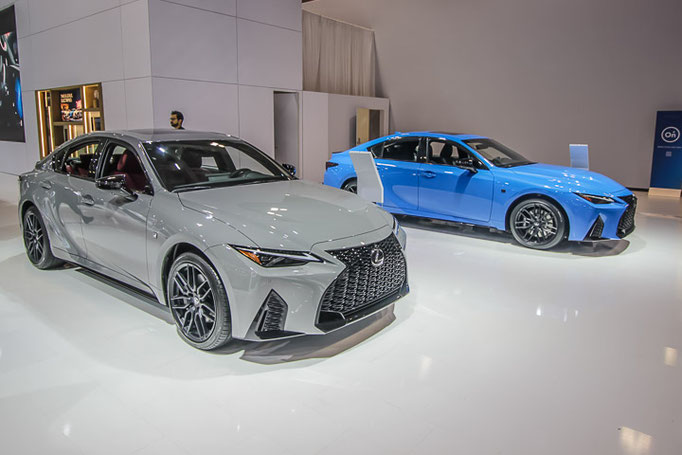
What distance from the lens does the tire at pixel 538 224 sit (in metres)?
5.31

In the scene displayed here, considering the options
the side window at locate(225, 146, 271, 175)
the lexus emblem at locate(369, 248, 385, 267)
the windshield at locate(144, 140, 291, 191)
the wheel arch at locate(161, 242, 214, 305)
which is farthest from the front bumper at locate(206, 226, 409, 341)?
the side window at locate(225, 146, 271, 175)

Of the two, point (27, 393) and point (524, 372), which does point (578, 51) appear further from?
point (27, 393)

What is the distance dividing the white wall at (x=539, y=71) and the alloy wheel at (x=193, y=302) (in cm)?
1058

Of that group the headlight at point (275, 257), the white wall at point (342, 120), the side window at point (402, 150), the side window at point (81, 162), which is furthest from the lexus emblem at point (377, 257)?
the white wall at point (342, 120)

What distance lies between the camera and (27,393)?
99.8 inches

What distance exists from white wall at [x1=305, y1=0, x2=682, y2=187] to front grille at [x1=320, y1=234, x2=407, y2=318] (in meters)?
9.66

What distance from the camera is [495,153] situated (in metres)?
6.22

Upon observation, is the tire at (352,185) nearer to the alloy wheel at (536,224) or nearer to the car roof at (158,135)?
the alloy wheel at (536,224)

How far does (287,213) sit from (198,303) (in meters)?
0.76

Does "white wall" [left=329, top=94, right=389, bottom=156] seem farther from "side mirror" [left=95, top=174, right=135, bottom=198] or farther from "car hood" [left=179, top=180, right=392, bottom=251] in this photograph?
"side mirror" [left=95, top=174, right=135, bottom=198]

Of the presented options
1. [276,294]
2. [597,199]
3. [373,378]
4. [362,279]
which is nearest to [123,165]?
[276,294]

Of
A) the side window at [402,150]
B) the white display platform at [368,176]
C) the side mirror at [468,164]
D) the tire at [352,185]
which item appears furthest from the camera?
the tire at [352,185]

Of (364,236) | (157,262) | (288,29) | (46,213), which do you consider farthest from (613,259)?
(288,29)

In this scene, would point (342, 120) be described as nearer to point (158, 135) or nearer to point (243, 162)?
point (243, 162)
